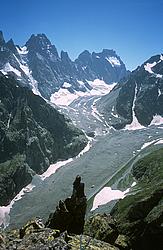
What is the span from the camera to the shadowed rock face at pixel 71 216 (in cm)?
5375

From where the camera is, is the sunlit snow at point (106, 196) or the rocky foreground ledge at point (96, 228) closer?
the rocky foreground ledge at point (96, 228)

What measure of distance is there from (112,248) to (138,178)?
162m

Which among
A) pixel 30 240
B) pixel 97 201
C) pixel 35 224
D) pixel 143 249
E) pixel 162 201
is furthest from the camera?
pixel 97 201

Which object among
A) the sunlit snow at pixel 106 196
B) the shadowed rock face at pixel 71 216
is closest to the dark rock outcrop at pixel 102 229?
the shadowed rock face at pixel 71 216

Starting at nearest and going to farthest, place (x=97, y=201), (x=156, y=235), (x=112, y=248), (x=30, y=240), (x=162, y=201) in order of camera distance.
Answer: (x=30, y=240), (x=112, y=248), (x=156, y=235), (x=162, y=201), (x=97, y=201)

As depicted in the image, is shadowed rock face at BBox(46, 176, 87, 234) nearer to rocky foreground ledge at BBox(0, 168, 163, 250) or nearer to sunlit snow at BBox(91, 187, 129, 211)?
rocky foreground ledge at BBox(0, 168, 163, 250)

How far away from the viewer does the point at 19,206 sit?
188m

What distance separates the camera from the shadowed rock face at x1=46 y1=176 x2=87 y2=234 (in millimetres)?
53750

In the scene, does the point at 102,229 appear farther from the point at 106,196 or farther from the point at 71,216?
the point at 106,196

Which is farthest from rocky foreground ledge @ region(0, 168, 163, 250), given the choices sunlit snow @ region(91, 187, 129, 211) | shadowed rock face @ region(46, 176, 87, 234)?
sunlit snow @ region(91, 187, 129, 211)

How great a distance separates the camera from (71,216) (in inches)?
2191

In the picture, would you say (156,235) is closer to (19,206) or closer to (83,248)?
(83,248)

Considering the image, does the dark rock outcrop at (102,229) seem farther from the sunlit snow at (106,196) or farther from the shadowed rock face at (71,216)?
the sunlit snow at (106,196)

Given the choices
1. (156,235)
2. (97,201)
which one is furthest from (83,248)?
(97,201)
